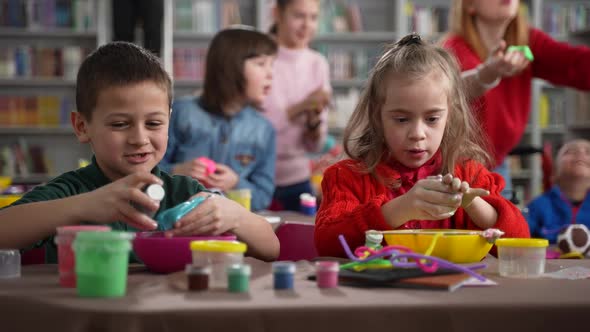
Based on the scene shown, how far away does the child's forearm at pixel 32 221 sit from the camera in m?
1.22

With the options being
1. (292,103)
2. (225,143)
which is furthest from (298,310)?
(292,103)

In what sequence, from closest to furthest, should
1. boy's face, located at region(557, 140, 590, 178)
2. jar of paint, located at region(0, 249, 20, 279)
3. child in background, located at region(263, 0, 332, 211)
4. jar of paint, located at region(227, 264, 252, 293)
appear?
jar of paint, located at region(227, 264, 252, 293) < jar of paint, located at region(0, 249, 20, 279) < boy's face, located at region(557, 140, 590, 178) < child in background, located at region(263, 0, 332, 211)

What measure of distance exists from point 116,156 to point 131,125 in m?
0.07

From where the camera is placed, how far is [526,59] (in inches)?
84.7

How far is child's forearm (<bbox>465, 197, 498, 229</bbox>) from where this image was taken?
149 centimetres

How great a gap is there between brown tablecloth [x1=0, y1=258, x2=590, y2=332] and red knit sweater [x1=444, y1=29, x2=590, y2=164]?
69.5 inches

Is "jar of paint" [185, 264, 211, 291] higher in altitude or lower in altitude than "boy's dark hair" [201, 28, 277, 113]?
lower

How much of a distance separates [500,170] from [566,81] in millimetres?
395

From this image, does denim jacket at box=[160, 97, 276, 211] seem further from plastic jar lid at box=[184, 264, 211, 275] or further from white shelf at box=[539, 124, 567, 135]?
white shelf at box=[539, 124, 567, 135]

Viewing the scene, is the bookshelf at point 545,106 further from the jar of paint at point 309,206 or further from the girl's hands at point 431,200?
the girl's hands at point 431,200

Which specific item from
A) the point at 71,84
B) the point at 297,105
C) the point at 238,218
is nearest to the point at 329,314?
the point at 238,218

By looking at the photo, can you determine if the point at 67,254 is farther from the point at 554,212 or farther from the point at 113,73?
the point at 554,212

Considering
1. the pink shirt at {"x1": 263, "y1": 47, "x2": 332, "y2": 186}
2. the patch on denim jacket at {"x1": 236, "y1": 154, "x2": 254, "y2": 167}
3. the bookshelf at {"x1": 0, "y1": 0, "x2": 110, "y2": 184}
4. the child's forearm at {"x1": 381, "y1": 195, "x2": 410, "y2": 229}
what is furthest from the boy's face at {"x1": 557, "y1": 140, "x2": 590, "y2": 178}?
the bookshelf at {"x1": 0, "y1": 0, "x2": 110, "y2": 184}

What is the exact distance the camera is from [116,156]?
1.46 m
